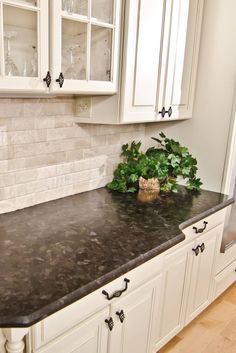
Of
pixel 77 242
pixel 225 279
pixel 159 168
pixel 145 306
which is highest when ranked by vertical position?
pixel 159 168

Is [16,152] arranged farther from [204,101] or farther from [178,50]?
[204,101]

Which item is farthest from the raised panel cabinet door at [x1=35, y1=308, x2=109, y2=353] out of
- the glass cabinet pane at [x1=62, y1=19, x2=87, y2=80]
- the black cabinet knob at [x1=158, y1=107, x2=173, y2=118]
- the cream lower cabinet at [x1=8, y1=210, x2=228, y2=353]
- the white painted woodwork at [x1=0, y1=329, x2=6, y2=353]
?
the black cabinet knob at [x1=158, y1=107, x2=173, y2=118]

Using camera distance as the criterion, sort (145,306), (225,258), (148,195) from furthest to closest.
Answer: (225,258) → (148,195) → (145,306)

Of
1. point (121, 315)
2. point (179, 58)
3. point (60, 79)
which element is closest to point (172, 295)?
point (121, 315)

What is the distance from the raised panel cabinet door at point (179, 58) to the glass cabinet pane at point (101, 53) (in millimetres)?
393

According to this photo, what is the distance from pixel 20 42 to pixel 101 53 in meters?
0.45

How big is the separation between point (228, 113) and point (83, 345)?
1.59 meters

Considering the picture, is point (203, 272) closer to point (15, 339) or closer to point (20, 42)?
point (15, 339)

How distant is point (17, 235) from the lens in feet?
4.88

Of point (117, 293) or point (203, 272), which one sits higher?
point (117, 293)

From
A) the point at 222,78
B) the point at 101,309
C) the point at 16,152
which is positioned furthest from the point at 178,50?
the point at 101,309

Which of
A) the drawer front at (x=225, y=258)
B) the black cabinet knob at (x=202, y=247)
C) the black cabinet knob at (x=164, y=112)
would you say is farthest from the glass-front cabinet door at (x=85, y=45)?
the drawer front at (x=225, y=258)

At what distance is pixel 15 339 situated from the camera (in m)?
1.03

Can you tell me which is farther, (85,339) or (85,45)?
(85,45)
